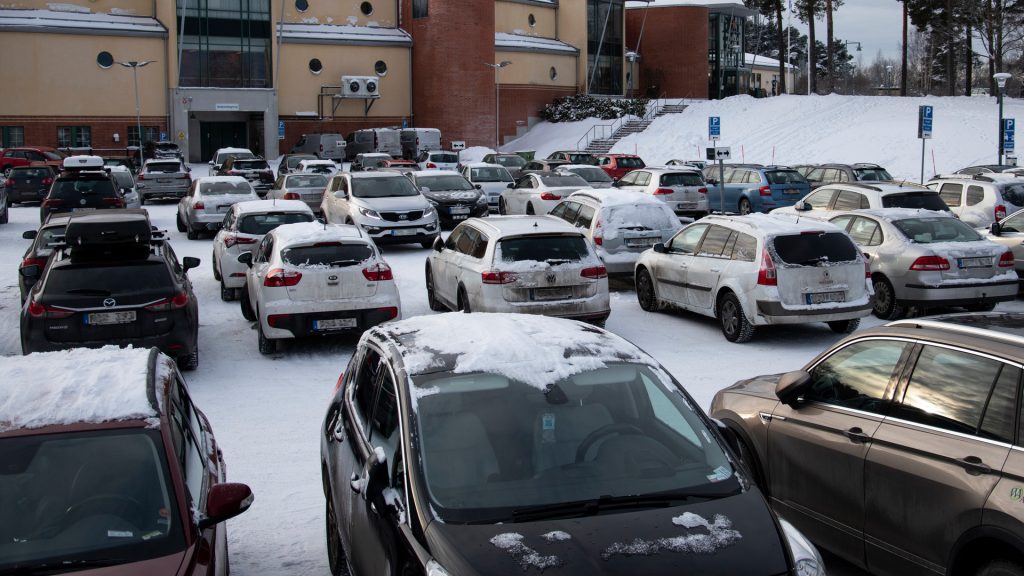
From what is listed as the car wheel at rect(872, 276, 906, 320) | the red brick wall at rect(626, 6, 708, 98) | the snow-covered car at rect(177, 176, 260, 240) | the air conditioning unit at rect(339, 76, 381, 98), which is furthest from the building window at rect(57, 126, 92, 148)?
the car wheel at rect(872, 276, 906, 320)

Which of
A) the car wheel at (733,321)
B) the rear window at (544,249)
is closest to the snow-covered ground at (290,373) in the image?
the car wheel at (733,321)

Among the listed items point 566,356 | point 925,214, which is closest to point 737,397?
point 566,356

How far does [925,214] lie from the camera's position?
14492 millimetres

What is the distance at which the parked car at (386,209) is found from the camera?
A: 21531 mm

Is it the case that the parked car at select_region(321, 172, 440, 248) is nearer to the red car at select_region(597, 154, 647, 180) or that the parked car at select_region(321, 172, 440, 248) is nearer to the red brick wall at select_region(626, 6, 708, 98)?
the red car at select_region(597, 154, 647, 180)

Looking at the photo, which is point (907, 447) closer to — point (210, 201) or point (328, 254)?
point (328, 254)

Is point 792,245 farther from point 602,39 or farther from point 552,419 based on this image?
point 602,39

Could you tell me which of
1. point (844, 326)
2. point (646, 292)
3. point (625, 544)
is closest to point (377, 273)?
point (646, 292)

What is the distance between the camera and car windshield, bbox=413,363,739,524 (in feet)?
14.2

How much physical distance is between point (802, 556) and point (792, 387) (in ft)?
6.79

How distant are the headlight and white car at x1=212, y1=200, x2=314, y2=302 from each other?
12.2m

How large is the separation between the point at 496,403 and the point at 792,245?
8790mm

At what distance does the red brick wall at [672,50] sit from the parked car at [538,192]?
4450 cm

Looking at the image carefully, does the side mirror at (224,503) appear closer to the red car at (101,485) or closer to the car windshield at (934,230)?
the red car at (101,485)
